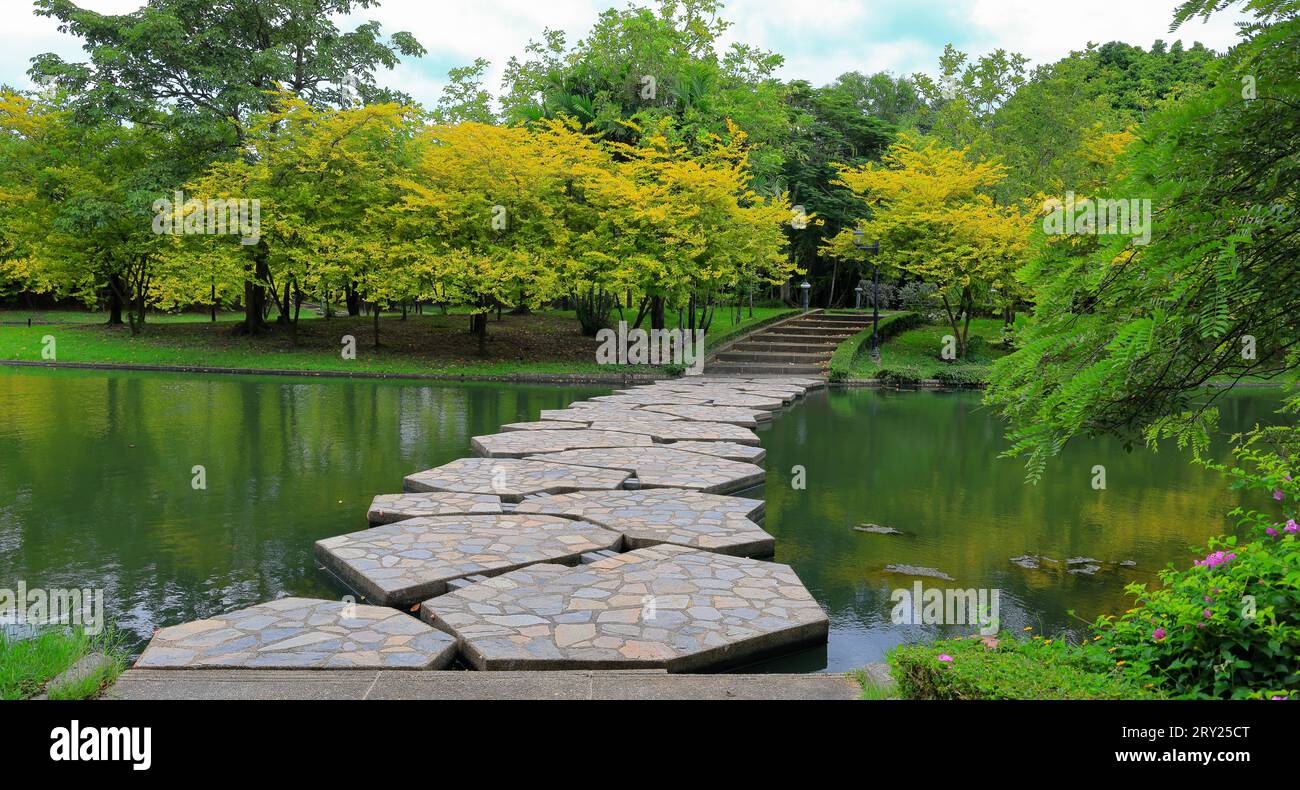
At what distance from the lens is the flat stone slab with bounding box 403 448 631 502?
8.03 m

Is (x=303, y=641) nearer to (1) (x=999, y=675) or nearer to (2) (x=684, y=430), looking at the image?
(1) (x=999, y=675)

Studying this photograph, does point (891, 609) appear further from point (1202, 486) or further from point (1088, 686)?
point (1202, 486)

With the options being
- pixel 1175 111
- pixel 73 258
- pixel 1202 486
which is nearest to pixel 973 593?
pixel 1175 111

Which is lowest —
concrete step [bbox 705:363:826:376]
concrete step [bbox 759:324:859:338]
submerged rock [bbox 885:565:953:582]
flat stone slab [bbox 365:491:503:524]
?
submerged rock [bbox 885:565:953:582]

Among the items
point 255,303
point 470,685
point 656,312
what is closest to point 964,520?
point 470,685

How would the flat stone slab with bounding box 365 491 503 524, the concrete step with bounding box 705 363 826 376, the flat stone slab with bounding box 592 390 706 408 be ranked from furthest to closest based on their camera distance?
the concrete step with bounding box 705 363 826 376, the flat stone slab with bounding box 592 390 706 408, the flat stone slab with bounding box 365 491 503 524

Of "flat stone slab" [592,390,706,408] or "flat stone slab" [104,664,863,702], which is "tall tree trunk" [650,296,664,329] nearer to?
"flat stone slab" [592,390,706,408]

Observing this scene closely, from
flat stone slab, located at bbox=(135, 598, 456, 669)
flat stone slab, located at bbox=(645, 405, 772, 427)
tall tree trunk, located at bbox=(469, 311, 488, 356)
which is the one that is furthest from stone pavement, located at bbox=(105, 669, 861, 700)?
tall tree trunk, located at bbox=(469, 311, 488, 356)

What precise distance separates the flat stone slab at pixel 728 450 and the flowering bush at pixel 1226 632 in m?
6.38

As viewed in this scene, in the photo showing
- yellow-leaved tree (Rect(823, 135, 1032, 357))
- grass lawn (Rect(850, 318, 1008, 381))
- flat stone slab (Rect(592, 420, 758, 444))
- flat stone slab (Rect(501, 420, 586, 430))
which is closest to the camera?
flat stone slab (Rect(592, 420, 758, 444))

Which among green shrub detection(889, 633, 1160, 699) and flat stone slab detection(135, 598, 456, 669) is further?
flat stone slab detection(135, 598, 456, 669)

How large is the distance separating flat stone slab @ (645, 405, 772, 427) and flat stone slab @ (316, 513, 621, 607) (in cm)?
665

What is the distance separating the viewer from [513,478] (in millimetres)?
8484

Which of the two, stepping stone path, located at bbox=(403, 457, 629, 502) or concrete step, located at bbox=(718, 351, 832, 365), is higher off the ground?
concrete step, located at bbox=(718, 351, 832, 365)
